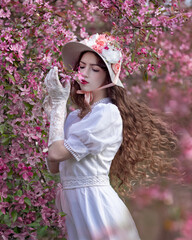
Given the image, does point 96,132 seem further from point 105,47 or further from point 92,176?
point 105,47

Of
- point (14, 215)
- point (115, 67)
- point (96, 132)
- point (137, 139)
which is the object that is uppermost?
point (115, 67)

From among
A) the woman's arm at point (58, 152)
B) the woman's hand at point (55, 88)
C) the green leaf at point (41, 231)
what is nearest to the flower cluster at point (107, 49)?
the woman's hand at point (55, 88)

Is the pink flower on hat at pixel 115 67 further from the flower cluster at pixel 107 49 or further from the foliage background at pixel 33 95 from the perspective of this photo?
the foliage background at pixel 33 95

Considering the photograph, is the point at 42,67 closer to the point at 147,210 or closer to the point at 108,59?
the point at 108,59

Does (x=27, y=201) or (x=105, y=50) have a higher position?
(x=105, y=50)

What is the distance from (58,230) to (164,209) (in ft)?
6.74

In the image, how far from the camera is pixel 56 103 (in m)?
2.22

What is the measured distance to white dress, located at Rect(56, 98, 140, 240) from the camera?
7.05ft

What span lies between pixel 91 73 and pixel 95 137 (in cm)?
51

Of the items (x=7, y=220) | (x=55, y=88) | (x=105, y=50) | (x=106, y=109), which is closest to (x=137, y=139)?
(x=106, y=109)

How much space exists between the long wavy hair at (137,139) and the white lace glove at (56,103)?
31cm

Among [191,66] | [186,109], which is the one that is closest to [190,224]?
[186,109]

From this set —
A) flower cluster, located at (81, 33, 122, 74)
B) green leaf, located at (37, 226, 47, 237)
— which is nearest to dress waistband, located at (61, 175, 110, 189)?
green leaf, located at (37, 226, 47, 237)

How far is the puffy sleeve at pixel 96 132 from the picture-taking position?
2129 millimetres
